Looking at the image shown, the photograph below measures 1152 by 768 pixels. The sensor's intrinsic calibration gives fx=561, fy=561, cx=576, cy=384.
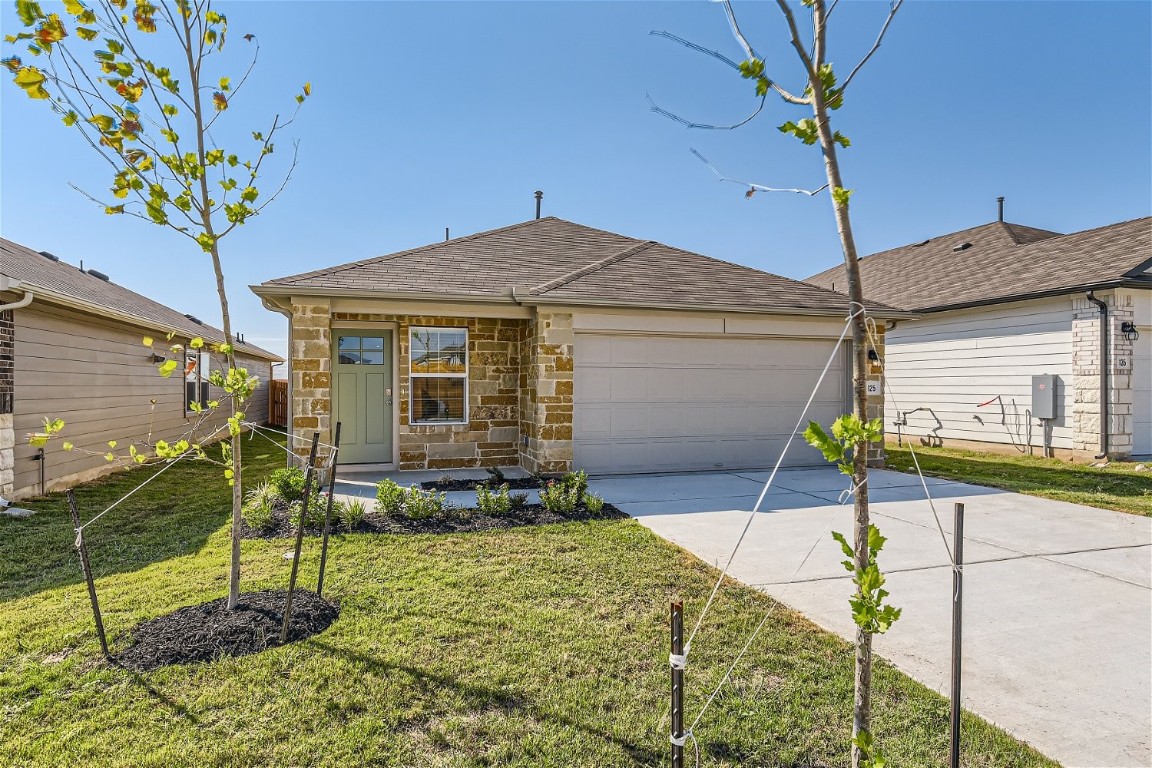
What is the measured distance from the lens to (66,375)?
800cm

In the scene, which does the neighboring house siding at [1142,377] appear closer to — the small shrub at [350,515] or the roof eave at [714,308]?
the roof eave at [714,308]

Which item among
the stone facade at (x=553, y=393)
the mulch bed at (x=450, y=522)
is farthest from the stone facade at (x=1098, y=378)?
the mulch bed at (x=450, y=522)

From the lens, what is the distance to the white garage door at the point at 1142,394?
9805 millimetres

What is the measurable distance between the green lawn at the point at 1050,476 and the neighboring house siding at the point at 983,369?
29.6 inches

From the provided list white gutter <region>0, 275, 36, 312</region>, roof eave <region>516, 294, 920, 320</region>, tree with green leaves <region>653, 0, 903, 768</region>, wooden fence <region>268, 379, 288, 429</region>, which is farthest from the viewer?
wooden fence <region>268, 379, 288, 429</region>

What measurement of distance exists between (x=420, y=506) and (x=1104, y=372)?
37.1 ft

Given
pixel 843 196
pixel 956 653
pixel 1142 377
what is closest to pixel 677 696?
pixel 956 653

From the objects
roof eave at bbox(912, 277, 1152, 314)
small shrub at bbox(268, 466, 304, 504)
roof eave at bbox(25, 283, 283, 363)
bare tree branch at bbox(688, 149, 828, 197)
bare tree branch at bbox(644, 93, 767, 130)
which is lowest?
small shrub at bbox(268, 466, 304, 504)

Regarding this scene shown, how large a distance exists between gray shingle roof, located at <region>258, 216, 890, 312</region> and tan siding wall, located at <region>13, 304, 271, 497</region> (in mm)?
3199

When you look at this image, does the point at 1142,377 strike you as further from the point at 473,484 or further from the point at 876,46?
the point at 876,46

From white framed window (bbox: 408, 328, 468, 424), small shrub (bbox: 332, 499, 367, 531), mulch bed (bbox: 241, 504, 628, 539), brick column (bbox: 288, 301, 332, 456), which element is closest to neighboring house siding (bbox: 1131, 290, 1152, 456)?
mulch bed (bbox: 241, 504, 628, 539)

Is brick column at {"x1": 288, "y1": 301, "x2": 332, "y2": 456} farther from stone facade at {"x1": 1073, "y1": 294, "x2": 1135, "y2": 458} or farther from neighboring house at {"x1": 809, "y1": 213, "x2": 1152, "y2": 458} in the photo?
stone facade at {"x1": 1073, "y1": 294, "x2": 1135, "y2": 458}

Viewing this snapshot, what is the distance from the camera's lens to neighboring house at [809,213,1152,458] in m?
9.56

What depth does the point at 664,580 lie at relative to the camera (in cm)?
416
